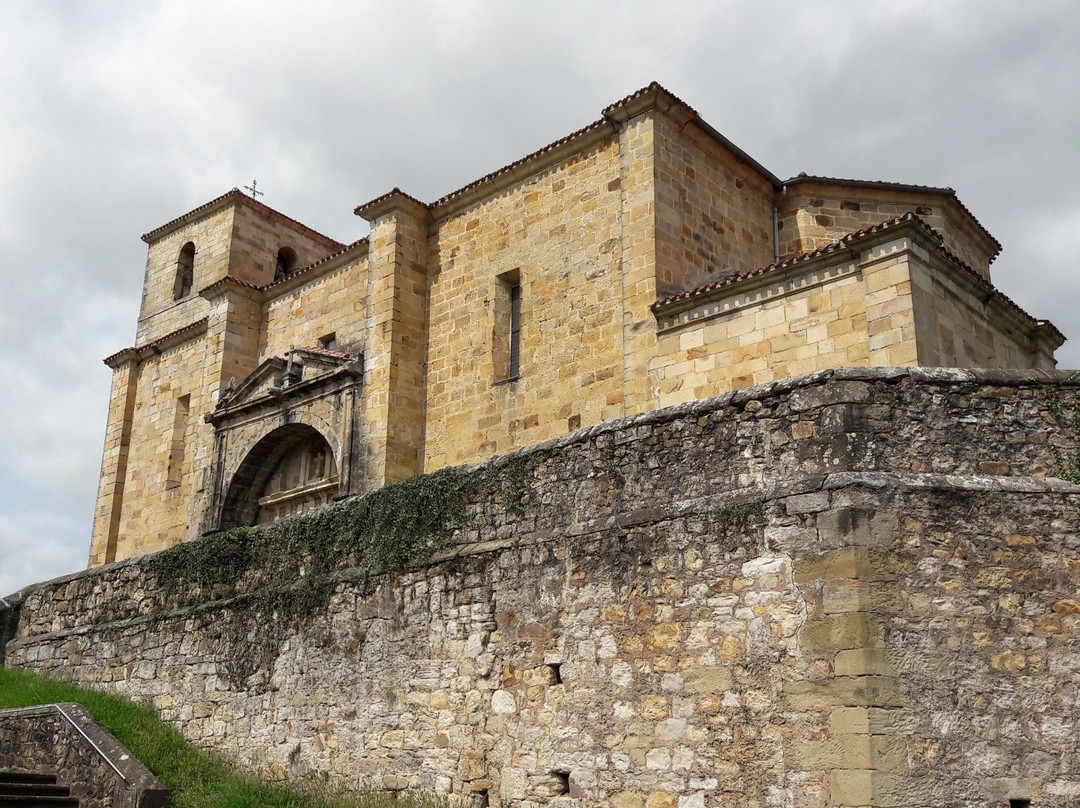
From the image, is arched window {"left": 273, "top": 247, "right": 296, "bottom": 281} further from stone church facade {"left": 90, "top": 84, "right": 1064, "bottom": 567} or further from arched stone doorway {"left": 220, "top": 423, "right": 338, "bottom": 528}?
arched stone doorway {"left": 220, "top": 423, "right": 338, "bottom": 528}

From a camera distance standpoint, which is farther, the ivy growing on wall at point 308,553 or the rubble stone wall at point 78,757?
the rubble stone wall at point 78,757

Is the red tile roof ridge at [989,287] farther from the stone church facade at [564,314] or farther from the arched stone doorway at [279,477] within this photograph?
the arched stone doorway at [279,477]

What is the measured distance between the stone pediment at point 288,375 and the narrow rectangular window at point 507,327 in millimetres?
2544

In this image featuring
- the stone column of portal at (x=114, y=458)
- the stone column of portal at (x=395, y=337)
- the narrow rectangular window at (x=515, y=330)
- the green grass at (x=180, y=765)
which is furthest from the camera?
the stone column of portal at (x=114, y=458)

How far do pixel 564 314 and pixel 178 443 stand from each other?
35.6ft

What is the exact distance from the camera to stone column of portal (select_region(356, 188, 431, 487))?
55.1ft

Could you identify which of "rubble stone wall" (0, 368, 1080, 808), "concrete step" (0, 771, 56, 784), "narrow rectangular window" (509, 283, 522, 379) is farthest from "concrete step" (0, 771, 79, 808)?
"narrow rectangular window" (509, 283, 522, 379)

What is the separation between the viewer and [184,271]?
1023 inches

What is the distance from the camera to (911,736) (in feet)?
21.4

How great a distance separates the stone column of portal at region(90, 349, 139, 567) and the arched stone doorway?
16.9ft

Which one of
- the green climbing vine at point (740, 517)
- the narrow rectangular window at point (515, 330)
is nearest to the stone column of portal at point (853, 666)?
the green climbing vine at point (740, 517)

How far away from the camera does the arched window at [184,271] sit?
1011 inches

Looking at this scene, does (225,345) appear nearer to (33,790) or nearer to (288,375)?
(288,375)

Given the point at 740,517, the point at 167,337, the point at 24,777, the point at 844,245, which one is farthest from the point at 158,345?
the point at 740,517
